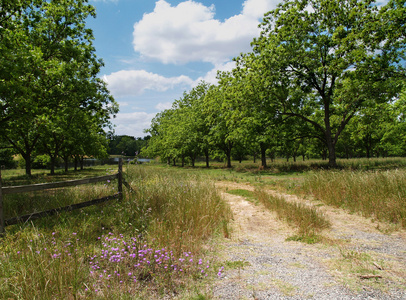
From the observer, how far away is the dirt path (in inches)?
126

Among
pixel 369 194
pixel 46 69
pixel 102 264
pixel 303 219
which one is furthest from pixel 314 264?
pixel 46 69

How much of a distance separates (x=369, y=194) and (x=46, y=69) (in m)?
15.3

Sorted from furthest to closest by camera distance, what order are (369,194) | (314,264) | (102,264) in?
(369,194)
(314,264)
(102,264)

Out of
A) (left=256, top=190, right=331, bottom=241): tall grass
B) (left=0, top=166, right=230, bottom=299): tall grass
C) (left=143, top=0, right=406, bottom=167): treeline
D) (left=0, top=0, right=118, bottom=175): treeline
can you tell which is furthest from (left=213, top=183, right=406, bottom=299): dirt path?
(left=143, top=0, right=406, bottom=167): treeline

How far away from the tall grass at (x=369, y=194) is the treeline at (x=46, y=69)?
12822 mm

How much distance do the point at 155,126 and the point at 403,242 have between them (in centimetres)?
6365

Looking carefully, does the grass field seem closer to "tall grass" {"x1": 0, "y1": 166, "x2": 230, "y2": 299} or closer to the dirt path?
"tall grass" {"x1": 0, "y1": 166, "x2": 230, "y2": 299}

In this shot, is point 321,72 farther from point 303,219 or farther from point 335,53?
point 303,219

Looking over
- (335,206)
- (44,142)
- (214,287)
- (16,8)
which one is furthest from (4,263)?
(44,142)

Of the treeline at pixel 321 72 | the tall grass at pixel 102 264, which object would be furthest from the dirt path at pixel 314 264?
the treeline at pixel 321 72

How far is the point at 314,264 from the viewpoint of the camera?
403 centimetres

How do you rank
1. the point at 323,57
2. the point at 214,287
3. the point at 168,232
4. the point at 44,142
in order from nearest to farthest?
the point at 214,287
the point at 168,232
the point at 323,57
the point at 44,142

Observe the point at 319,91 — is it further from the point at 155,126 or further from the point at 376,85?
the point at 155,126

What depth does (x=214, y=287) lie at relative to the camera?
3.38 meters
